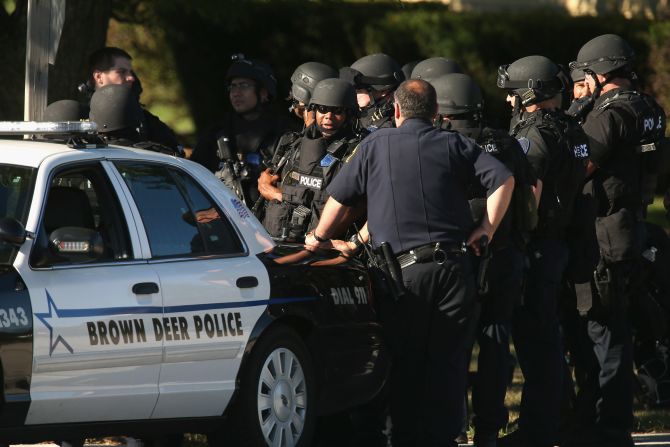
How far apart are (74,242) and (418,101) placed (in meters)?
2.17

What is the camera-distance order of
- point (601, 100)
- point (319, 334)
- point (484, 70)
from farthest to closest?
point (484, 70)
point (601, 100)
point (319, 334)

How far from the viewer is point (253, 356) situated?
7195 mm

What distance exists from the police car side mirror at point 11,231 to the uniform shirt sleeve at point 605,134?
4.18 metres

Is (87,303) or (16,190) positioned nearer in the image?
(87,303)

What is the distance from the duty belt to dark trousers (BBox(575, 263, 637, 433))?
1881 millimetres

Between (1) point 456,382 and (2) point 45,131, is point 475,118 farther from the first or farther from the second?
(2) point 45,131

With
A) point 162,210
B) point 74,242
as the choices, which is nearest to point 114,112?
point 162,210

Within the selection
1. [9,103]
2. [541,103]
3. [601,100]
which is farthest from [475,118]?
[9,103]

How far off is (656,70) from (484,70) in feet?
7.52

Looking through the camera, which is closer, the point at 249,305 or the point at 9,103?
the point at 249,305

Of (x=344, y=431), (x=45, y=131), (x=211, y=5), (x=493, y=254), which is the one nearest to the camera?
(x=45, y=131)

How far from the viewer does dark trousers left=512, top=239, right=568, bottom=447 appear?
859cm

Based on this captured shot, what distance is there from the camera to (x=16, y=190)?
21.9 ft

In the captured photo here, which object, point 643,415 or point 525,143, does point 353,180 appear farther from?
point 643,415
